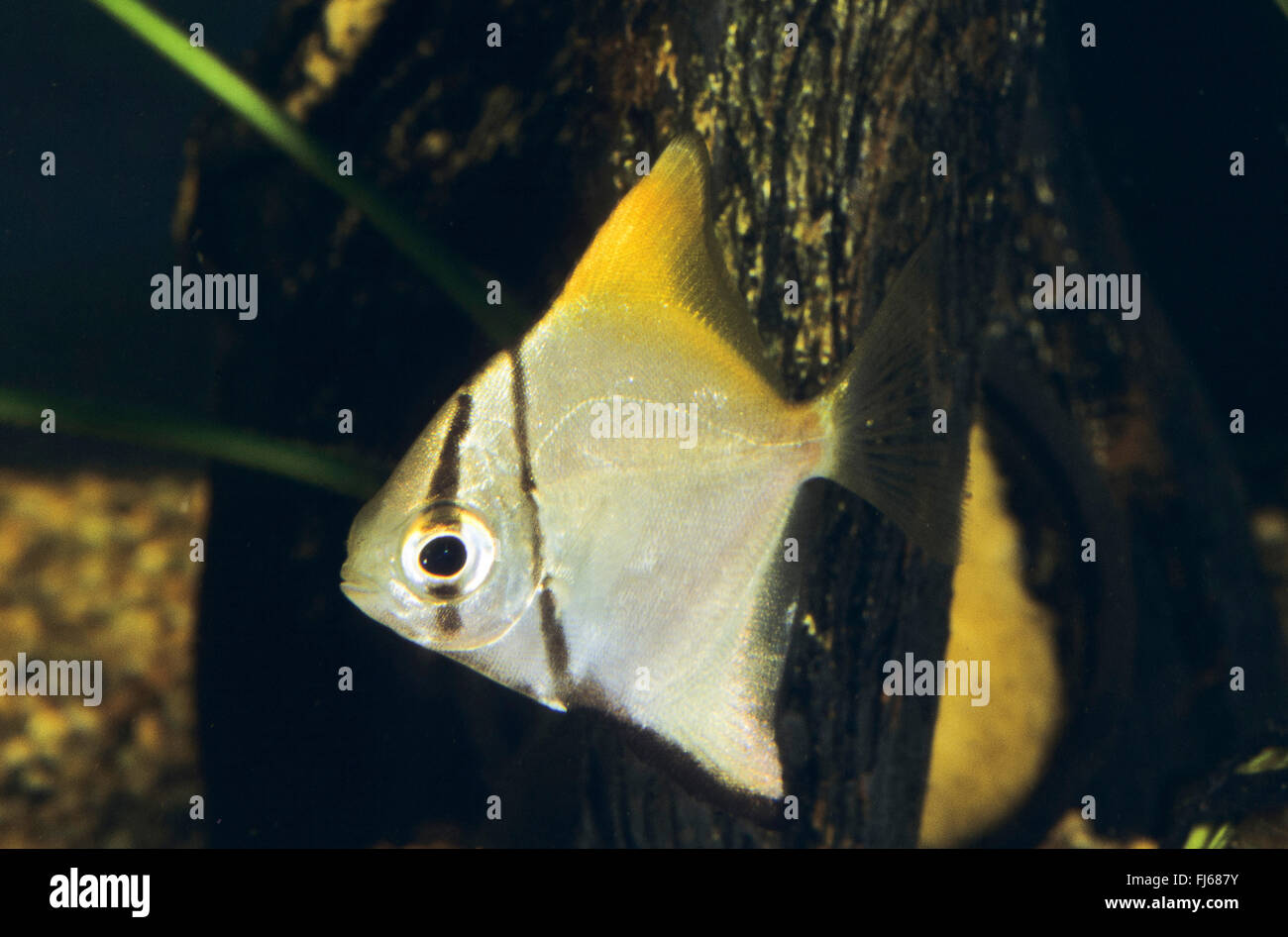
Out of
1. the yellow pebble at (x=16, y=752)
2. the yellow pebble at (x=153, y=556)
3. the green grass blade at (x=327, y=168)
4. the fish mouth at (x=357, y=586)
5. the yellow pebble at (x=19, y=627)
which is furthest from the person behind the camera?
the yellow pebble at (x=153, y=556)

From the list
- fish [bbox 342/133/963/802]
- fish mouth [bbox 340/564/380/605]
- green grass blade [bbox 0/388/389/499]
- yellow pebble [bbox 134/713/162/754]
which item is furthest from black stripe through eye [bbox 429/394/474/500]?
yellow pebble [bbox 134/713/162/754]

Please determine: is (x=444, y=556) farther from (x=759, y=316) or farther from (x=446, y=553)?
(x=759, y=316)

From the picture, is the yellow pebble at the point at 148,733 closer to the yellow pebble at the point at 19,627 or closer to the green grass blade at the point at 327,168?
the yellow pebble at the point at 19,627

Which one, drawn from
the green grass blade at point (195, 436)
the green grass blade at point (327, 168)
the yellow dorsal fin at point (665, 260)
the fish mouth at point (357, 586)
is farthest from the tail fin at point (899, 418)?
the green grass blade at point (195, 436)

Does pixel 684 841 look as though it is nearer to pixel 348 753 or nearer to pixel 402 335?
pixel 348 753

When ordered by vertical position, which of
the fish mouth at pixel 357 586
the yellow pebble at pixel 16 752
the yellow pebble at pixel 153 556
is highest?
the yellow pebble at pixel 153 556

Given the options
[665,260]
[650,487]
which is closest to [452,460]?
[650,487]
